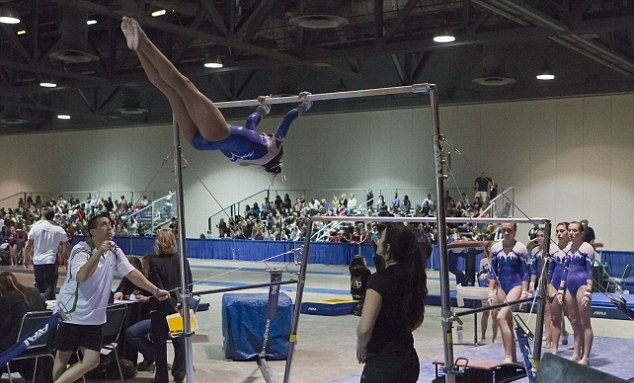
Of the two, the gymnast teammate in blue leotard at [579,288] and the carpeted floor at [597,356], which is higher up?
the gymnast teammate in blue leotard at [579,288]

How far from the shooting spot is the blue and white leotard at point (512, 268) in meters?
8.10

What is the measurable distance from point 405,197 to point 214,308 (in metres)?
11.7

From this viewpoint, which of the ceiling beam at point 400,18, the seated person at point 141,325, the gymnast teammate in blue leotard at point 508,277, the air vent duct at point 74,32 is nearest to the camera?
the seated person at point 141,325

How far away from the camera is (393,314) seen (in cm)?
390

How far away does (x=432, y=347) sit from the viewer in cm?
953

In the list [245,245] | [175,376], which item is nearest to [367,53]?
[245,245]

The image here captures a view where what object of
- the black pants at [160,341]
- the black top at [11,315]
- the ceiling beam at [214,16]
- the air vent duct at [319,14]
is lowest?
the black pants at [160,341]

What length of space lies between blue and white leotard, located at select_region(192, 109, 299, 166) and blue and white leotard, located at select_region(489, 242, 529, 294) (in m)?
3.56

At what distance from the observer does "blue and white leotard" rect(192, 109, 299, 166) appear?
4.87 metres

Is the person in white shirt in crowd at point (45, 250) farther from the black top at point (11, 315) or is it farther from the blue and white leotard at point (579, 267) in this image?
the blue and white leotard at point (579, 267)

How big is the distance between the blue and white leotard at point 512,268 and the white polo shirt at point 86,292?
13.4 feet

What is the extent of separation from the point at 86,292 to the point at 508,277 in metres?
4.43

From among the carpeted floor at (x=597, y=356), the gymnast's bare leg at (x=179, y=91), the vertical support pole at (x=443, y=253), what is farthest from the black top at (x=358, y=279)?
the gymnast's bare leg at (x=179, y=91)

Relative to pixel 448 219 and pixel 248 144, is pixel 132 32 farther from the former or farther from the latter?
pixel 448 219
